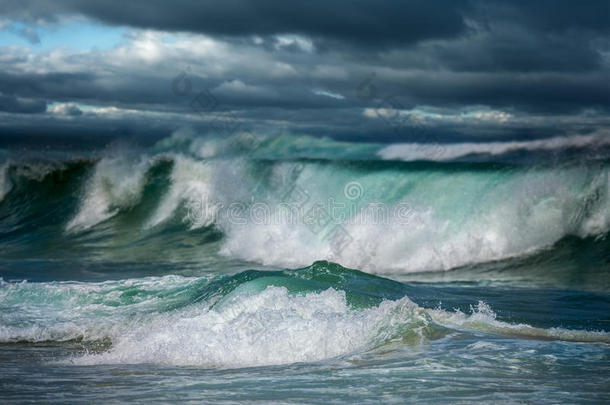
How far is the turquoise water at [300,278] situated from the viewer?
6590 mm

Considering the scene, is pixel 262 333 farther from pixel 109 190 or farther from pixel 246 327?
pixel 109 190

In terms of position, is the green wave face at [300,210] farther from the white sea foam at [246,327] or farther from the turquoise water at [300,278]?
the white sea foam at [246,327]

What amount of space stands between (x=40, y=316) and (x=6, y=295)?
1692mm

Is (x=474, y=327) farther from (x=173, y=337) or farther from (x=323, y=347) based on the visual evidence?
(x=173, y=337)

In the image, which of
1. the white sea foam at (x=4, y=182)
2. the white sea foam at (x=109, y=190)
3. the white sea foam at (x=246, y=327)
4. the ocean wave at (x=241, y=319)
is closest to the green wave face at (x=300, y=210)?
the white sea foam at (x=109, y=190)

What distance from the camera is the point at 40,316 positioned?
10438mm

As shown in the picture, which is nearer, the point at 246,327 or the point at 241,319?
the point at 246,327

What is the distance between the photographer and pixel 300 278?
10.5m

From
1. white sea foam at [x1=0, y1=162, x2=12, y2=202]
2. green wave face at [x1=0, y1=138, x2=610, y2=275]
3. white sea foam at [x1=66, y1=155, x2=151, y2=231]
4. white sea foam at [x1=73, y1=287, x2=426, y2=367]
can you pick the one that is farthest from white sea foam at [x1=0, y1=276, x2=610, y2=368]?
white sea foam at [x1=0, y1=162, x2=12, y2=202]

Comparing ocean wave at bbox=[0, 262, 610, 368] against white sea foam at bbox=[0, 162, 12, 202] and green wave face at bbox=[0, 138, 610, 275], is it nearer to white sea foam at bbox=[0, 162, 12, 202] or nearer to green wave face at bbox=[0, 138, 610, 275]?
green wave face at bbox=[0, 138, 610, 275]

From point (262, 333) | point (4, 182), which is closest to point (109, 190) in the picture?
point (4, 182)

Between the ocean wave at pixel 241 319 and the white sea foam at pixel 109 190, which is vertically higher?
the white sea foam at pixel 109 190

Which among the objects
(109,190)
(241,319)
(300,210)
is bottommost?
(241,319)

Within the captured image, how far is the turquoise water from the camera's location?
6.59m
